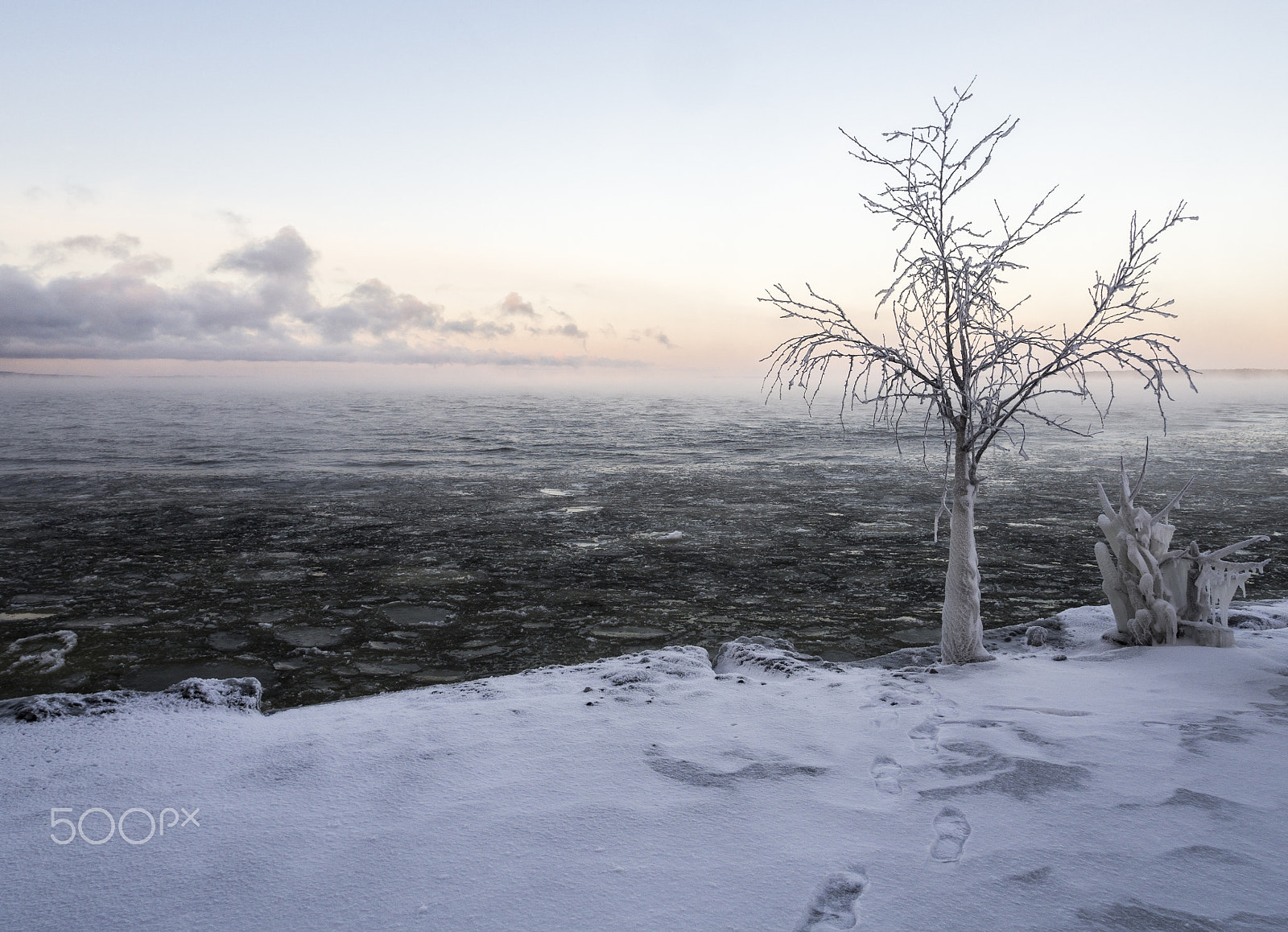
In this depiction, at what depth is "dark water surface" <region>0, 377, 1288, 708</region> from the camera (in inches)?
251

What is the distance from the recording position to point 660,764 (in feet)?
11.2

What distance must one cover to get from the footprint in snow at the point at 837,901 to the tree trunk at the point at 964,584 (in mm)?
3071

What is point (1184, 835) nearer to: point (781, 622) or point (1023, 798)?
point (1023, 798)

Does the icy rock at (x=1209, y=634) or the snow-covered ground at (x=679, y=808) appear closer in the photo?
the snow-covered ground at (x=679, y=808)

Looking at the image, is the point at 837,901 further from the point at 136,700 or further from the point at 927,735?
the point at 136,700

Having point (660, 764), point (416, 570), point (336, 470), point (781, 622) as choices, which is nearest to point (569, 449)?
point (336, 470)

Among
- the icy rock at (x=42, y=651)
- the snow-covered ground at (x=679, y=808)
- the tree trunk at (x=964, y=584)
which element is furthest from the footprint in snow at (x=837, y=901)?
the icy rock at (x=42, y=651)

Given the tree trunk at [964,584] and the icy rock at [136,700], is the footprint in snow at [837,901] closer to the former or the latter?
the tree trunk at [964,584]

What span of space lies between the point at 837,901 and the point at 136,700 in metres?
4.28

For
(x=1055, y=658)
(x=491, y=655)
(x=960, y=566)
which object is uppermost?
(x=960, y=566)

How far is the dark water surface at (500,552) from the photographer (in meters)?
6.36

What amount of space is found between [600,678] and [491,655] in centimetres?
157

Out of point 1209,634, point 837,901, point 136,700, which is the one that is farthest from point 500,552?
point 837,901

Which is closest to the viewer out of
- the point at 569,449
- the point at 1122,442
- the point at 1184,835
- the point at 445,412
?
the point at 1184,835
